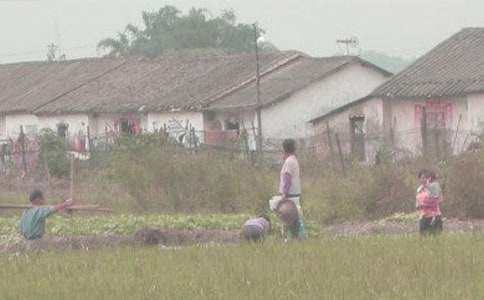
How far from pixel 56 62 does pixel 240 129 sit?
2067 centimetres

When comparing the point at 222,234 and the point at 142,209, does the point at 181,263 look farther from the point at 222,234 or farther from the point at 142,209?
the point at 142,209

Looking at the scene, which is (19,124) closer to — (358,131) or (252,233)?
(358,131)

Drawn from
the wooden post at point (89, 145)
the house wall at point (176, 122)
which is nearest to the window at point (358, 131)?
the house wall at point (176, 122)

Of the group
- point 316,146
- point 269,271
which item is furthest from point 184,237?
point 316,146

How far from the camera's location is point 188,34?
266 ft

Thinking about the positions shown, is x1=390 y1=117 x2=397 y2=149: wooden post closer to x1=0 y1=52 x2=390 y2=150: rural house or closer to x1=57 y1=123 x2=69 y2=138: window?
x1=0 y1=52 x2=390 y2=150: rural house

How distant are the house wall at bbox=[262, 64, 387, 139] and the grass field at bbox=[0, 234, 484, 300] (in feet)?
104

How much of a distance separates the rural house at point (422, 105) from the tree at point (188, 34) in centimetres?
3591

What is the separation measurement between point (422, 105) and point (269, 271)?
30.3 meters

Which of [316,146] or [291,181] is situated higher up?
[316,146]

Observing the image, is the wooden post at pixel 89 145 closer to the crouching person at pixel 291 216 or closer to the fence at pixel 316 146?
the fence at pixel 316 146

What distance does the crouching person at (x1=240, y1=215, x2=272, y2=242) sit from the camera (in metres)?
16.7

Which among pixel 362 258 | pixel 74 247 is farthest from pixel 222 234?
pixel 362 258

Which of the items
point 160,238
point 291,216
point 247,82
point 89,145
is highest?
point 247,82
